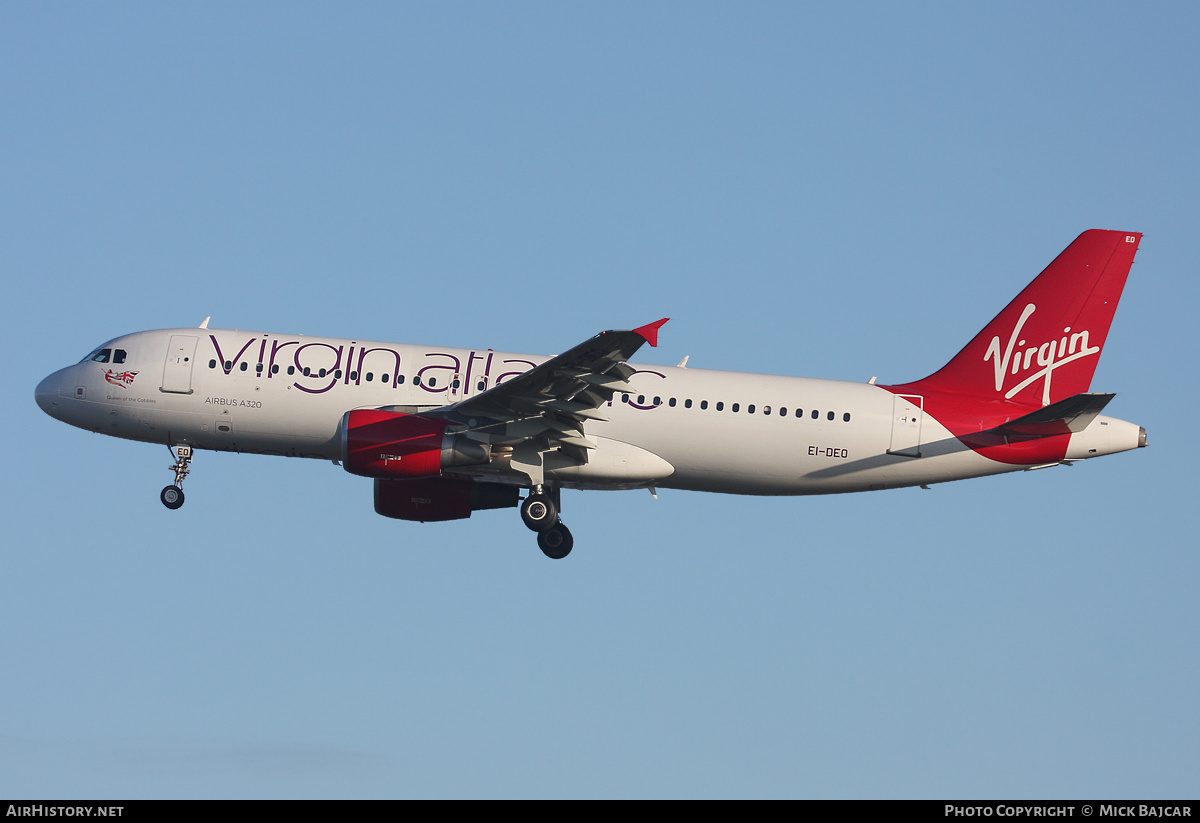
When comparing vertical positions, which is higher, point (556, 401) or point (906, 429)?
point (906, 429)

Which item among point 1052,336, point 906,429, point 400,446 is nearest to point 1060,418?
point 1052,336

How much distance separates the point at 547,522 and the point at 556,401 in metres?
4.23

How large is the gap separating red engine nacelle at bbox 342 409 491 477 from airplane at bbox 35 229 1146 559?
0.05m

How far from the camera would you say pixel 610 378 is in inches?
1455

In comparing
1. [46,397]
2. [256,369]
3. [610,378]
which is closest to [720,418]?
[610,378]

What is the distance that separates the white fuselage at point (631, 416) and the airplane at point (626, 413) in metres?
0.04

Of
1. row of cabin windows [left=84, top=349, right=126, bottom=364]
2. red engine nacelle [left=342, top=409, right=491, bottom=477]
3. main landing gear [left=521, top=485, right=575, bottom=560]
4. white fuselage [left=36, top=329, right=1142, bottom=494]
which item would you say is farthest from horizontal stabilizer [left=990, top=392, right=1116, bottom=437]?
row of cabin windows [left=84, top=349, right=126, bottom=364]

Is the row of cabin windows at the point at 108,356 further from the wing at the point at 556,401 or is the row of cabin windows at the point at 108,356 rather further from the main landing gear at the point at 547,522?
the main landing gear at the point at 547,522

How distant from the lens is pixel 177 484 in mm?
41875

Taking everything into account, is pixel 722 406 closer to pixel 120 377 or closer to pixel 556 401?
pixel 556 401

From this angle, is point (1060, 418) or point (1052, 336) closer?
point (1060, 418)

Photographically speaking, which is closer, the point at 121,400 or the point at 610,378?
the point at 610,378

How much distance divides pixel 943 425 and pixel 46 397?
87.4 feet
